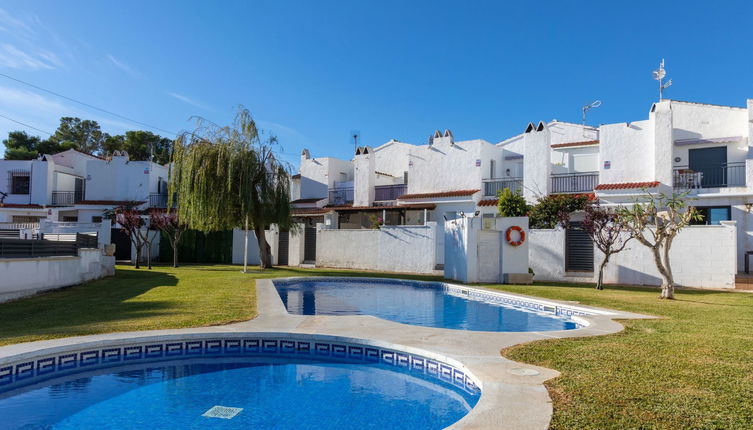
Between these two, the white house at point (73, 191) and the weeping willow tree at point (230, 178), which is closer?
the weeping willow tree at point (230, 178)

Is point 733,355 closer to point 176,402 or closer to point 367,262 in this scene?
point 176,402

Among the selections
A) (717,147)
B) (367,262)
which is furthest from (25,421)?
(717,147)

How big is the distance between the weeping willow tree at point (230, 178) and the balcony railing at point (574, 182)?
16276 mm

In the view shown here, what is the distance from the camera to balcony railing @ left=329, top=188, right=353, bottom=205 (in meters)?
38.4

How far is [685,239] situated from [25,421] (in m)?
20.3

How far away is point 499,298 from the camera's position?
1474 centimetres

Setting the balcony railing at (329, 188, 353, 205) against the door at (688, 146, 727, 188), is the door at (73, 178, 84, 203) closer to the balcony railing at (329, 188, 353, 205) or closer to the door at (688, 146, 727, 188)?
the balcony railing at (329, 188, 353, 205)

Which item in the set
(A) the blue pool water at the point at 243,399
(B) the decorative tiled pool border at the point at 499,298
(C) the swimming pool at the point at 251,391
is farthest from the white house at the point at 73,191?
(A) the blue pool water at the point at 243,399

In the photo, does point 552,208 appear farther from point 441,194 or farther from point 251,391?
Result: point 251,391

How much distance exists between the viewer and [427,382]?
6336 mm

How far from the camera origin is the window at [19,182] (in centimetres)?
3988

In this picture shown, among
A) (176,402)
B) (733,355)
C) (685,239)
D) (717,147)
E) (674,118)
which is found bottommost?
(176,402)

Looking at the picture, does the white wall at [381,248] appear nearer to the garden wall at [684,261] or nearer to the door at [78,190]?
the garden wall at [684,261]

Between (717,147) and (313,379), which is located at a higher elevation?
(717,147)
